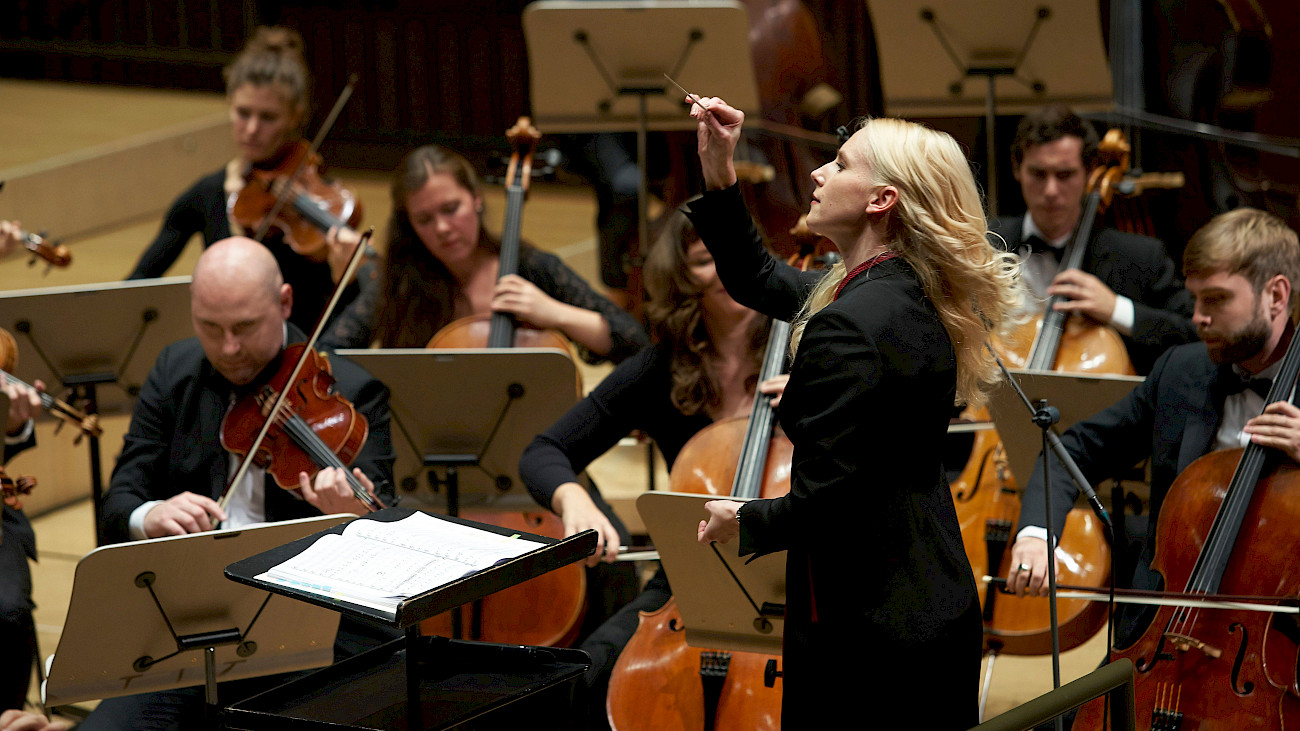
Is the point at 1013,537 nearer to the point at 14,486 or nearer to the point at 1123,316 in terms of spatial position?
the point at 1123,316

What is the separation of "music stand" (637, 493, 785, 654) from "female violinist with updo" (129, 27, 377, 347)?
5.65 feet

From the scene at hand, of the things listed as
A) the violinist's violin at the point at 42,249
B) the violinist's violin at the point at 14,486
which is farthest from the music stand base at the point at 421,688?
the violinist's violin at the point at 42,249

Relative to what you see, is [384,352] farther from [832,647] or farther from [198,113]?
[198,113]

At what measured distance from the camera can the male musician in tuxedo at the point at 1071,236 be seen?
9.77 ft

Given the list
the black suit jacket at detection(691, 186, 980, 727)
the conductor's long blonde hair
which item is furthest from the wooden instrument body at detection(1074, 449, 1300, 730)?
the conductor's long blonde hair

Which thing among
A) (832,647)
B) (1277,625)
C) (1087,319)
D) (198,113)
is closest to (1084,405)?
(1087,319)

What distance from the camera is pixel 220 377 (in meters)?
2.42

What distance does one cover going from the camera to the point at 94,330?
3045mm

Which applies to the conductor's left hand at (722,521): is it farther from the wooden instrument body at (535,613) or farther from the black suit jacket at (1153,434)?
the wooden instrument body at (535,613)

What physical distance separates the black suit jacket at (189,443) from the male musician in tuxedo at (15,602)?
0.24 meters

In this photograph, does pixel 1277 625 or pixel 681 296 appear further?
pixel 681 296

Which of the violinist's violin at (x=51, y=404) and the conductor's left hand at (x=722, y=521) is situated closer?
the conductor's left hand at (x=722, y=521)

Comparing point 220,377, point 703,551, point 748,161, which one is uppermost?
point 748,161

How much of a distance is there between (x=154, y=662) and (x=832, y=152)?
8.88ft
